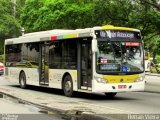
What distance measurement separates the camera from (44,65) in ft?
74.6

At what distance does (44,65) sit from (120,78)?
17.9ft

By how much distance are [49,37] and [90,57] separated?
4.09m

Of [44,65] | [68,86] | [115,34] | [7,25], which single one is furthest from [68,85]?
[7,25]

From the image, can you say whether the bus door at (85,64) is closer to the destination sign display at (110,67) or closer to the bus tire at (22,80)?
the destination sign display at (110,67)

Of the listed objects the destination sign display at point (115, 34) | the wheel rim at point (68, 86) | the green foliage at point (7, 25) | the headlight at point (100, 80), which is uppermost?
the green foliage at point (7, 25)

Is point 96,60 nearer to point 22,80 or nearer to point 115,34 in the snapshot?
point 115,34

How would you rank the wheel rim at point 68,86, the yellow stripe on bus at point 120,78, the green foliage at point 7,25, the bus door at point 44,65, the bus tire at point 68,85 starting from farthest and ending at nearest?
the green foliage at point 7,25
the bus door at point 44,65
the wheel rim at point 68,86
the bus tire at point 68,85
the yellow stripe on bus at point 120,78

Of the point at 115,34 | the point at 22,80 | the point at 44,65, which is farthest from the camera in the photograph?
the point at 22,80

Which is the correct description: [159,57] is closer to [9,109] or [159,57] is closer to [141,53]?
[141,53]

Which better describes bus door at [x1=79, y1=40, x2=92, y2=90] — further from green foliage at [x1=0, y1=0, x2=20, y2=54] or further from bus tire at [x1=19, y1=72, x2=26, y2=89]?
green foliage at [x1=0, y1=0, x2=20, y2=54]

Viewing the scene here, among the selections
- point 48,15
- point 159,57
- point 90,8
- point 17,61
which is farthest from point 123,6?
point 159,57

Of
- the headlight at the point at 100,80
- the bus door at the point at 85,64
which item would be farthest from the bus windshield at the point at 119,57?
the bus door at the point at 85,64

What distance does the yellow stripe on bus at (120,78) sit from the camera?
60.1 feet

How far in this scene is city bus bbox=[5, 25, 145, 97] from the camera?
18.3 m
